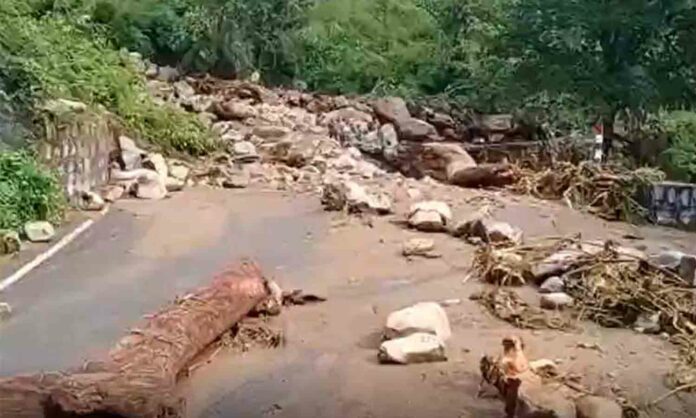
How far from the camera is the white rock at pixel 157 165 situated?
5961mm

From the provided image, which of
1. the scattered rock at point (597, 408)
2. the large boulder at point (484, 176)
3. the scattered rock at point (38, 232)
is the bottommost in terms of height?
the large boulder at point (484, 176)

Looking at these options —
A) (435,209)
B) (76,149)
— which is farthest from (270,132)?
(435,209)

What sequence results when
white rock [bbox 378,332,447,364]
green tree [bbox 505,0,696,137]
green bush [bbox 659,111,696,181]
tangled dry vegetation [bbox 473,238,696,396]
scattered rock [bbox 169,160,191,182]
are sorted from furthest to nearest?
green bush [bbox 659,111,696,181] < green tree [bbox 505,0,696,137] < scattered rock [bbox 169,160,191,182] < tangled dry vegetation [bbox 473,238,696,396] < white rock [bbox 378,332,447,364]

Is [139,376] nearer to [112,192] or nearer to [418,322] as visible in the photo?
[418,322]

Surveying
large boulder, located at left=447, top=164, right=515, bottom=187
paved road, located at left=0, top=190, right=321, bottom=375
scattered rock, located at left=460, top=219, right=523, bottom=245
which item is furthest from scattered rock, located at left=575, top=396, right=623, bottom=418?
large boulder, located at left=447, top=164, right=515, bottom=187

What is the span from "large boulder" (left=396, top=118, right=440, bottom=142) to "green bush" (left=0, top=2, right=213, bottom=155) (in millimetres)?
2149

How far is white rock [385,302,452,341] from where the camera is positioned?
313 centimetres

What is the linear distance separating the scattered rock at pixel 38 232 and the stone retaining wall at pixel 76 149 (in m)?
0.64

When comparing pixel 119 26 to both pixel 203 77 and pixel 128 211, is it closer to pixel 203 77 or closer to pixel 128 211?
pixel 203 77

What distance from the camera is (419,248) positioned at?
4500 millimetres

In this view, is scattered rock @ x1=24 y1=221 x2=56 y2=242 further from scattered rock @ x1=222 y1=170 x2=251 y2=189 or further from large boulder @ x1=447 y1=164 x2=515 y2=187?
large boulder @ x1=447 y1=164 x2=515 y2=187

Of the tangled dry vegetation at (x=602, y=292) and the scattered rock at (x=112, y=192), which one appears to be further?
the scattered rock at (x=112, y=192)

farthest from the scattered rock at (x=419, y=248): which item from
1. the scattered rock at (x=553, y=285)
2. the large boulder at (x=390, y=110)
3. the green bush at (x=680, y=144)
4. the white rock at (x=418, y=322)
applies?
the large boulder at (x=390, y=110)

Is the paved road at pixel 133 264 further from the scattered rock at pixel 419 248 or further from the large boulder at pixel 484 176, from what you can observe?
the large boulder at pixel 484 176
